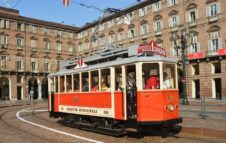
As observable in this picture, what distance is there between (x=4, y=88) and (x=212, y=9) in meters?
40.0

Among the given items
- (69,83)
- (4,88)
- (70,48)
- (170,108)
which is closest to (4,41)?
(4,88)

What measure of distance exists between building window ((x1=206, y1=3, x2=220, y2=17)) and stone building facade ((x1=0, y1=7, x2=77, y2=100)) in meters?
32.6

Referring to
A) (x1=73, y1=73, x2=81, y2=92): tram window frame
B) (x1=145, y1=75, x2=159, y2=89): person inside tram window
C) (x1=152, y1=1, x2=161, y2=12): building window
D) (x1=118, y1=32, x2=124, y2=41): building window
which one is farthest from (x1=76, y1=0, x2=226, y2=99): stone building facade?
(x1=145, y1=75, x2=159, y2=89): person inside tram window

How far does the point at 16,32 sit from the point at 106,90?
57952 millimetres

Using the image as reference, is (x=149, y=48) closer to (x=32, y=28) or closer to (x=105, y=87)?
(x=105, y=87)

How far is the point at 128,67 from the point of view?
12055mm

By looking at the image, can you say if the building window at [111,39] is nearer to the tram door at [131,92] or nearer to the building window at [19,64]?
the building window at [19,64]

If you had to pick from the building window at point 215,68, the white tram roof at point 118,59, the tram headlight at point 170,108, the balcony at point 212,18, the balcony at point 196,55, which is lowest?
the tram headlight at point 170,108

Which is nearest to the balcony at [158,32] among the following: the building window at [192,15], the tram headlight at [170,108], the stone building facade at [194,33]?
the stone building facade at [194,33]

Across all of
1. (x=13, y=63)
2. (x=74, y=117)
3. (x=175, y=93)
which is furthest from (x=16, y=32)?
(x=175, y=93)

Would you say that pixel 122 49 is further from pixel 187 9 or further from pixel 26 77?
pixel 26 77

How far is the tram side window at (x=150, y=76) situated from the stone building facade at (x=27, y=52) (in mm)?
52046

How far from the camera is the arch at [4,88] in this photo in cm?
6444

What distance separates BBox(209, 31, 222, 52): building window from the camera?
44906mm
